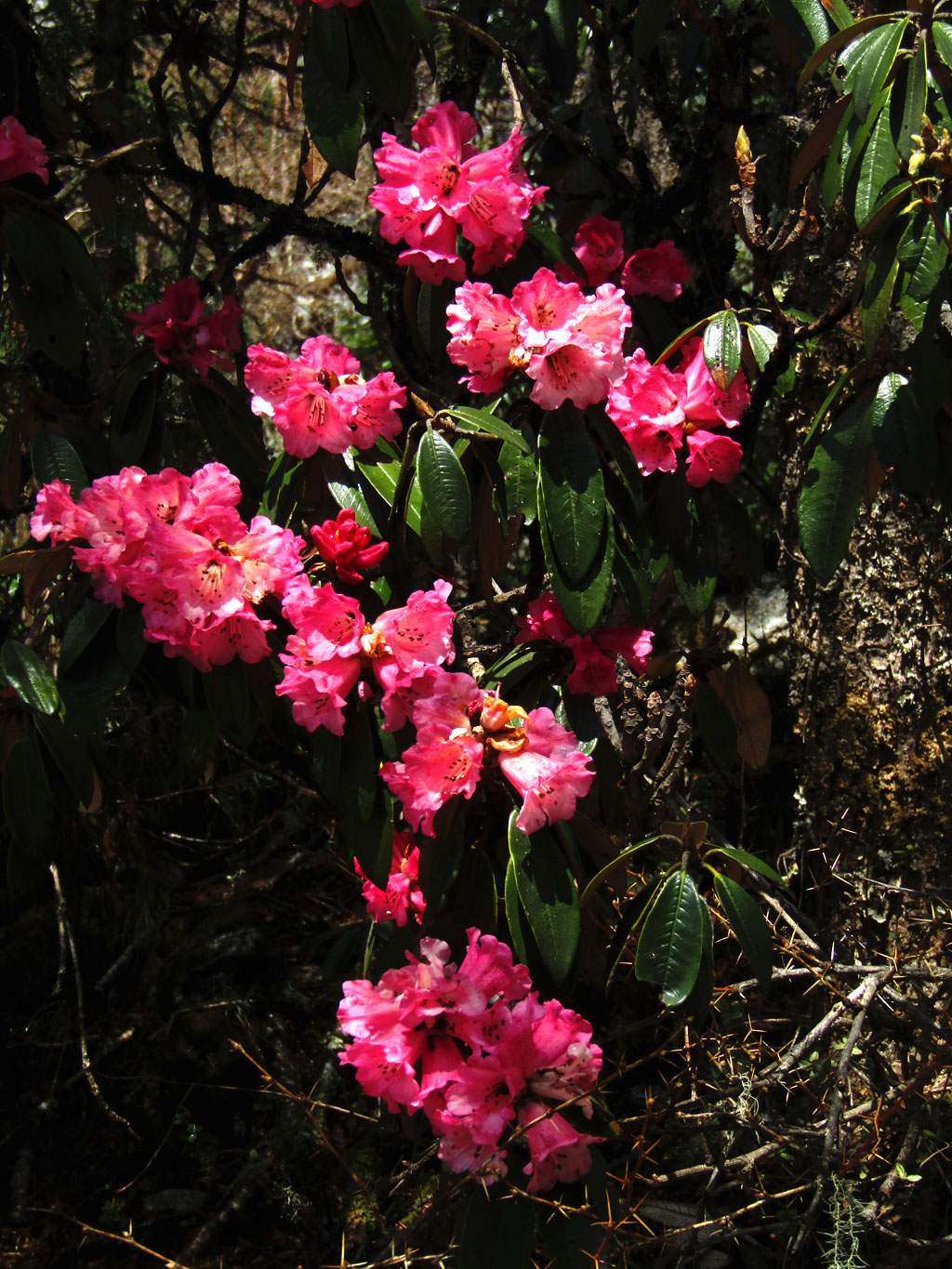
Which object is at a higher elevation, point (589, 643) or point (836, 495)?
point (836, 495)

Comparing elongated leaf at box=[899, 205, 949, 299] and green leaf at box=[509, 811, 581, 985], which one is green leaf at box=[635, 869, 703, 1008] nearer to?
green leaf at box=[509, 811, 581, 985]

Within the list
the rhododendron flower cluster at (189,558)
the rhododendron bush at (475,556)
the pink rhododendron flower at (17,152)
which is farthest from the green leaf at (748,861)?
the pink rhododendron flower at (17,152)

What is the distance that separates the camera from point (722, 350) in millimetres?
1057

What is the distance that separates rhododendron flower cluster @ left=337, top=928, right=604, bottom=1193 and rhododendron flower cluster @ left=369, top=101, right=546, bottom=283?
724 mm

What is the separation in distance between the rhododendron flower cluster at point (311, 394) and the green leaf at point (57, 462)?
0.84 ft

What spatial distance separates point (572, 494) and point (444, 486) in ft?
0.40

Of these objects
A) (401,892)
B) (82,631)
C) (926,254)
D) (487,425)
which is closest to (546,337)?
(487,425)

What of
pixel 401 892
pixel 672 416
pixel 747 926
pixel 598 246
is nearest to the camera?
pixel 747 926

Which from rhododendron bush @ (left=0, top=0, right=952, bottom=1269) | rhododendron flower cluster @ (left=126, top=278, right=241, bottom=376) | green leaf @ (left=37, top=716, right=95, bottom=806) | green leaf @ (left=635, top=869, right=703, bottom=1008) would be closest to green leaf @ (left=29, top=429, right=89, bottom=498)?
rhododendron bush @ (left=0, top=0, right=952, bottom=1269)

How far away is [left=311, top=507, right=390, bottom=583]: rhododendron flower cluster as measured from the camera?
3.35 ft

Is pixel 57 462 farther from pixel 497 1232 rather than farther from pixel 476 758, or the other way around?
pixel 497 1232

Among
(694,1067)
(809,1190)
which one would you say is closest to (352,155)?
(694,1067)

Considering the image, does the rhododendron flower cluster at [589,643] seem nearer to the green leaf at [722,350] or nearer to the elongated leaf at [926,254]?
the green leaf at [722,350]

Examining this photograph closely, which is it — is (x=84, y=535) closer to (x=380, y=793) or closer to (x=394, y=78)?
(x=380, y=793)
